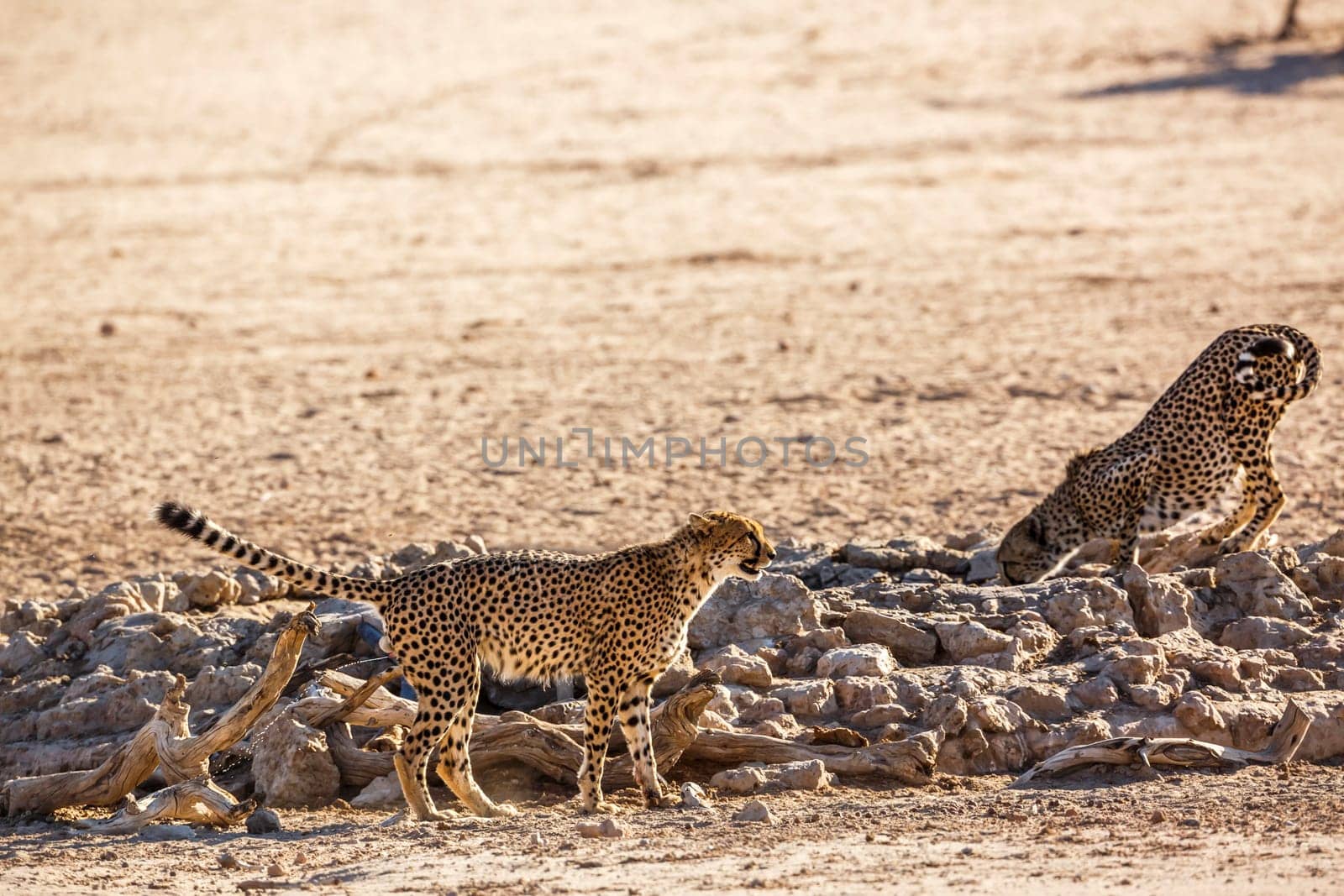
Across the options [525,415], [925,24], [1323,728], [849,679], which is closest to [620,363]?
[525,415]

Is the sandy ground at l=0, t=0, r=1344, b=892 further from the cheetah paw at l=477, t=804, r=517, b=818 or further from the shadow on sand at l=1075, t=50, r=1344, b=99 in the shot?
the cheetah paw at l=477, t=804, r=517, b=818

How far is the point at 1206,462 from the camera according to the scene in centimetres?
966

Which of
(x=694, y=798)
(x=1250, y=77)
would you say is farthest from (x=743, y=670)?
(x=1250, y=77)

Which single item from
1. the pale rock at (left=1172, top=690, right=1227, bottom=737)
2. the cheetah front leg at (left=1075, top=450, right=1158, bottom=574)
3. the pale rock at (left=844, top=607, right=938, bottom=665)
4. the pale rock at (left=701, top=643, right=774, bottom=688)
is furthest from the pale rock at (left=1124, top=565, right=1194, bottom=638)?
the pale rock at (left=701, top=643, right=774, bottom=688)

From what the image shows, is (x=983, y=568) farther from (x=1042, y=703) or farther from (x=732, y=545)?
(x=732, y=545)

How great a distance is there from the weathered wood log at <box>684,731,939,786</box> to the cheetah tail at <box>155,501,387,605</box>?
153 cm

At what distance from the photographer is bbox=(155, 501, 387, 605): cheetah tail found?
6.45 meters

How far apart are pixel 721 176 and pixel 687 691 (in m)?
14.9

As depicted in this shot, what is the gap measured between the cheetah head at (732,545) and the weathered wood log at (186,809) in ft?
6.98

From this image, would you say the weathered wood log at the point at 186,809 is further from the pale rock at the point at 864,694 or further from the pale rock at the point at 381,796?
the pale rock at the point at 864,694

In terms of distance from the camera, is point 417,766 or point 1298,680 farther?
point 1298,680

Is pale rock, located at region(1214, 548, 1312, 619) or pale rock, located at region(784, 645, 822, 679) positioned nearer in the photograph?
pale rock, located at region(784, 645, 822, 679)

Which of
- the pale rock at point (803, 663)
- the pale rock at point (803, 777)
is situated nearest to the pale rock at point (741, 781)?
the pale rock at point (803, 777)

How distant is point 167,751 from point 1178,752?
4122mm
